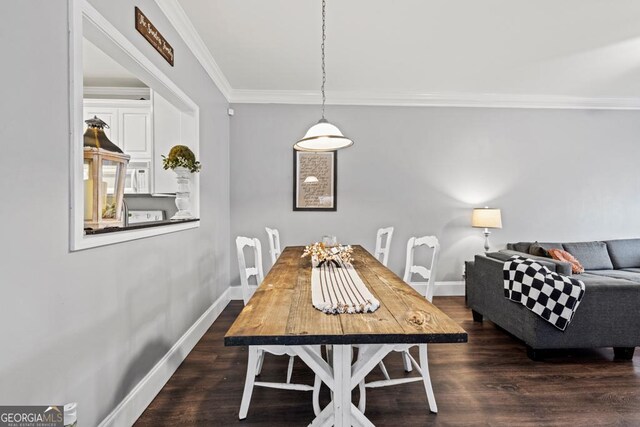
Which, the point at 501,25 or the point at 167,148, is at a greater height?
the point at 501,25

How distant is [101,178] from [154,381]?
134 centimetres

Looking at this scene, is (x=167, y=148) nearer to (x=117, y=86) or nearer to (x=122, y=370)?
(x=117, y=86)

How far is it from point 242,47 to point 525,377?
351cm

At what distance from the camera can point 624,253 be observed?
3.92 meters

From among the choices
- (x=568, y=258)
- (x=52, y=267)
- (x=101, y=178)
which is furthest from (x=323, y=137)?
(x=568, y=258)

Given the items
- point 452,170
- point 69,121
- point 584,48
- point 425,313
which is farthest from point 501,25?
point 69,121

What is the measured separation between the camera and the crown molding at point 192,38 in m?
2.25

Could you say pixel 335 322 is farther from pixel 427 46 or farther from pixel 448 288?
pixel 448 288

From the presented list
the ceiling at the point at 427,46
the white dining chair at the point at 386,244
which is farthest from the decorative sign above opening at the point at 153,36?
the white dining chair at the point at 386,244

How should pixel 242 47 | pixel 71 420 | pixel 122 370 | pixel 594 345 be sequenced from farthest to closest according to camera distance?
pixel 242 47, pixel 594 345, pixel 122 370, pixel 71 420

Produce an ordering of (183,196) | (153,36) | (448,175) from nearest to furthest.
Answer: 1. (153,36)
2. (183,196)
3. (448,175)

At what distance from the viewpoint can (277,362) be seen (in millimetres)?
2518

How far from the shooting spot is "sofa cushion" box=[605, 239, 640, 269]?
3.89m

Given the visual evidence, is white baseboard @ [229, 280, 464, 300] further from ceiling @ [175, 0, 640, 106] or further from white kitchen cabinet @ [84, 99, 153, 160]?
white kitchen cabinet @ [84, 99, 153, 160]
